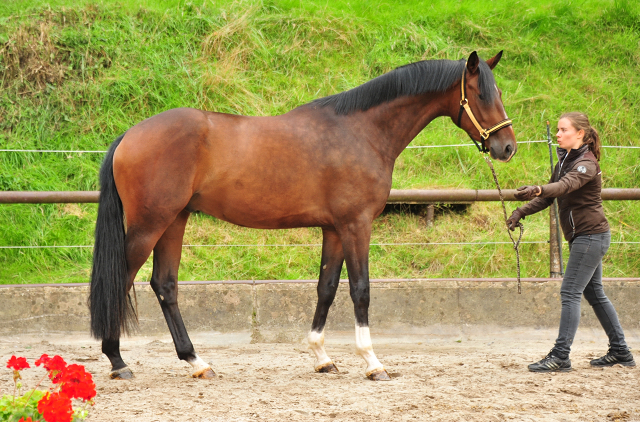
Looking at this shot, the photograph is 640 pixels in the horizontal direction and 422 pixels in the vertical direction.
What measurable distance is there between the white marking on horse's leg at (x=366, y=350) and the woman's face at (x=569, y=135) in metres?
1.79

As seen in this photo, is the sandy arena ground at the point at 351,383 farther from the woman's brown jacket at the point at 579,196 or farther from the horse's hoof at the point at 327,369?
the woman's brown jacket at the point at 579,196

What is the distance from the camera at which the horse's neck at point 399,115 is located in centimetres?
399

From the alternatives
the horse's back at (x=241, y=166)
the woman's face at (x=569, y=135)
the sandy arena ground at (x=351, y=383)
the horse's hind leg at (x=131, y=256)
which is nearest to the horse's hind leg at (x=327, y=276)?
the horse's back at (x=241, y=166)

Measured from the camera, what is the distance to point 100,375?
12.3 ft

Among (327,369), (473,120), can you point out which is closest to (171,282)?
(327,369)

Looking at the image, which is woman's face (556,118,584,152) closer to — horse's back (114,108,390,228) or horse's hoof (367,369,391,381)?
horse's back (114,108,390,228)

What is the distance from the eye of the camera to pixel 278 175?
379 centimetres

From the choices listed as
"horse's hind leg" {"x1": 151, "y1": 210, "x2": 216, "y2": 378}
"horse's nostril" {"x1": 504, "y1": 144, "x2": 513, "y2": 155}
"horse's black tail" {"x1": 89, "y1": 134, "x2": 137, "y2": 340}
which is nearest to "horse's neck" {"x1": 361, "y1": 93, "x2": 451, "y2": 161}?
"horse's nostril" {"x1": 504, "y1": 144, "x2": 513, "y2": 155}

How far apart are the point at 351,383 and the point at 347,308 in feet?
4.64

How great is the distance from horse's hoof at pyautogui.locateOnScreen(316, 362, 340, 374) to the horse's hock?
1027 millimetres

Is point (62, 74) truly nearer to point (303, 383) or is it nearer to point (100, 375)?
point (100, 375)

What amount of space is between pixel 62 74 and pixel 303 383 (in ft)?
19.5

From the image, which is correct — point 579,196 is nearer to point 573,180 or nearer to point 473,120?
point 573,180

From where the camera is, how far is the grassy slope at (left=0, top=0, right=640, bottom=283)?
6070 millimetres
